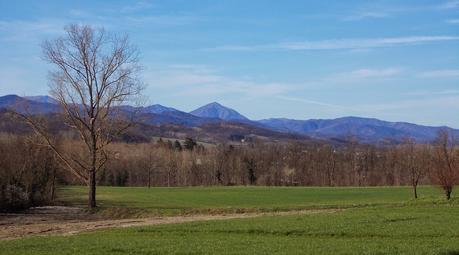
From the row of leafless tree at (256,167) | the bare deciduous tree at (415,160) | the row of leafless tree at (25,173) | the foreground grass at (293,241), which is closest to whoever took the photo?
the foreground grass at (293,241)

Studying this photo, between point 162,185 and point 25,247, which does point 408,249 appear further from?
point 162,185

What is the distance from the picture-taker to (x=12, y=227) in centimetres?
3722

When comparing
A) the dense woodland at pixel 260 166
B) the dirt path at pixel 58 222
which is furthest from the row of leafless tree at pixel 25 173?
the dense woodland at pixel 260 166

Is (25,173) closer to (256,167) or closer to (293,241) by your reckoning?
(293,241)

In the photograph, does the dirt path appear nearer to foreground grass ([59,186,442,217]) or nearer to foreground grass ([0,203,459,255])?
foreground grass ([59,186,442,217])

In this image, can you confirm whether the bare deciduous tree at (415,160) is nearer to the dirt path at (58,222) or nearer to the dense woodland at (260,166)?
the dense woodland at (260,166)

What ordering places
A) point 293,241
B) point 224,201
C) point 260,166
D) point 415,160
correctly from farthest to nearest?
point 260,166 < point 415,160 < point 224,201 < point 293,241

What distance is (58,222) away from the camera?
41469 mm

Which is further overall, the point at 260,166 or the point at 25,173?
the point at 260,166

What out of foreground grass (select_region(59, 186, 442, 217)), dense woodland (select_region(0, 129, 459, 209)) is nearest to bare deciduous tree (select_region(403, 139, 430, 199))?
dense woodland (select_region(0, 129, 459, 209))

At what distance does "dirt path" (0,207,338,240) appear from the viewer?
1323 inches

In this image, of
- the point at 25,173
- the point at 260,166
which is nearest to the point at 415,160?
the point at 260,166

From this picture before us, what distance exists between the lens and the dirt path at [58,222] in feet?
110

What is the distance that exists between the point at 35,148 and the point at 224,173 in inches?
3258
